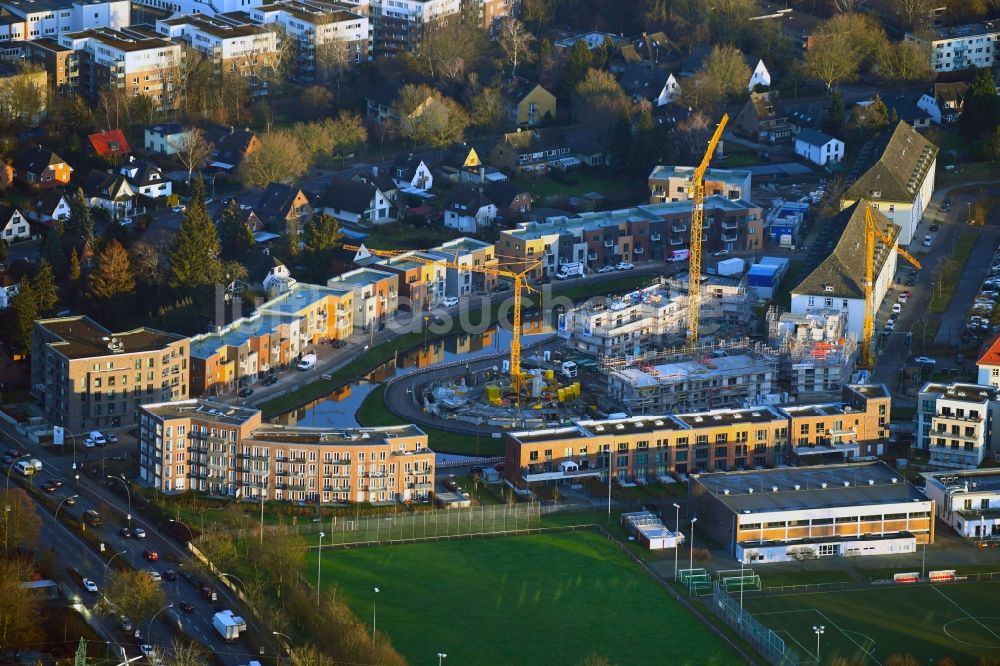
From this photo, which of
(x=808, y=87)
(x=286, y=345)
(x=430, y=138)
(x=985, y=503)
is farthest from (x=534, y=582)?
(x=808, y=87)

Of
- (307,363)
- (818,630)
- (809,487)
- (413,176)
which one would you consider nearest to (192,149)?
(413,176)

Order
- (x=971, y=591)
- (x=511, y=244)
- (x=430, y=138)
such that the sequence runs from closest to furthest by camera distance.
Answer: (x=971, y=591), (x=511, y=244), (x=430, y=138)

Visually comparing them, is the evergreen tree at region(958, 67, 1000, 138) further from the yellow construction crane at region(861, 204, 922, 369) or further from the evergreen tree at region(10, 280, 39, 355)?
the evergreen tree at region(10, 280, 39, 355)

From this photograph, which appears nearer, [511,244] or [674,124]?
[511,244]

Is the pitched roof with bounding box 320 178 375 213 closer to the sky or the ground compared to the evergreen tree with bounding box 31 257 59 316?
closer to the sky

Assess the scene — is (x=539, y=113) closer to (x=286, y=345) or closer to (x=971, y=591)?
(x=286, y=345)

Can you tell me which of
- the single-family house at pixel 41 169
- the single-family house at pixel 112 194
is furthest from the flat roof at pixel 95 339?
the single-family house at pixel 41 169

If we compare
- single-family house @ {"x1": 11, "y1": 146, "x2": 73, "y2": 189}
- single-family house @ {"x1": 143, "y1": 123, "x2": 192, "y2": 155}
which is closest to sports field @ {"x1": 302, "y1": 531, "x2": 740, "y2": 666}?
single-family house @ {"x1": 11, "y1": 146, "x2": 73, "y2": 189}
